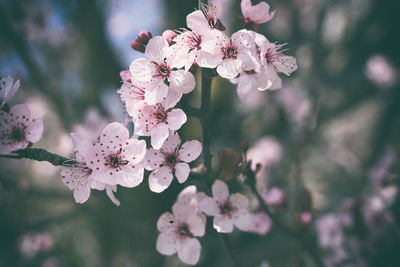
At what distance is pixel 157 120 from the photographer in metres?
0.91

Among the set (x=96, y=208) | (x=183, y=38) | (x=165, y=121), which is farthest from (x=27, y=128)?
(x=96, y=208)

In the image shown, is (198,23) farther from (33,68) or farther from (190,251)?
(33,68)

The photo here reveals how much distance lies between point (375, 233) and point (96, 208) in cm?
175

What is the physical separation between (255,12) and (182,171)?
55 cm

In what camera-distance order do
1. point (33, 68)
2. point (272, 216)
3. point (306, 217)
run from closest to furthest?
point (272, 216)
point (306, 217)
point (33, 68)

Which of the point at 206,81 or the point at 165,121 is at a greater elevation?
the point at 206,81

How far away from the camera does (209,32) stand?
0.88 meters

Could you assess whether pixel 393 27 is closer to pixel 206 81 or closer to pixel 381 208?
pixel 381 208

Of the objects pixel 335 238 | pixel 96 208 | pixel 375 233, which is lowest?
Answer: pixel 96 208

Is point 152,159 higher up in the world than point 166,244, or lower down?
higher up

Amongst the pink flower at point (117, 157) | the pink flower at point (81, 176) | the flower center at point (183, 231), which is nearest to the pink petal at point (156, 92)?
the pink flower at point (117, 157)

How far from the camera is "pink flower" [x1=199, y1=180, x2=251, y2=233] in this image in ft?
3.23

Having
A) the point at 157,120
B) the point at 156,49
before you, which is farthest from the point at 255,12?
the point at 157,120

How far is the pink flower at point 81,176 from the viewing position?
94 centimetres
